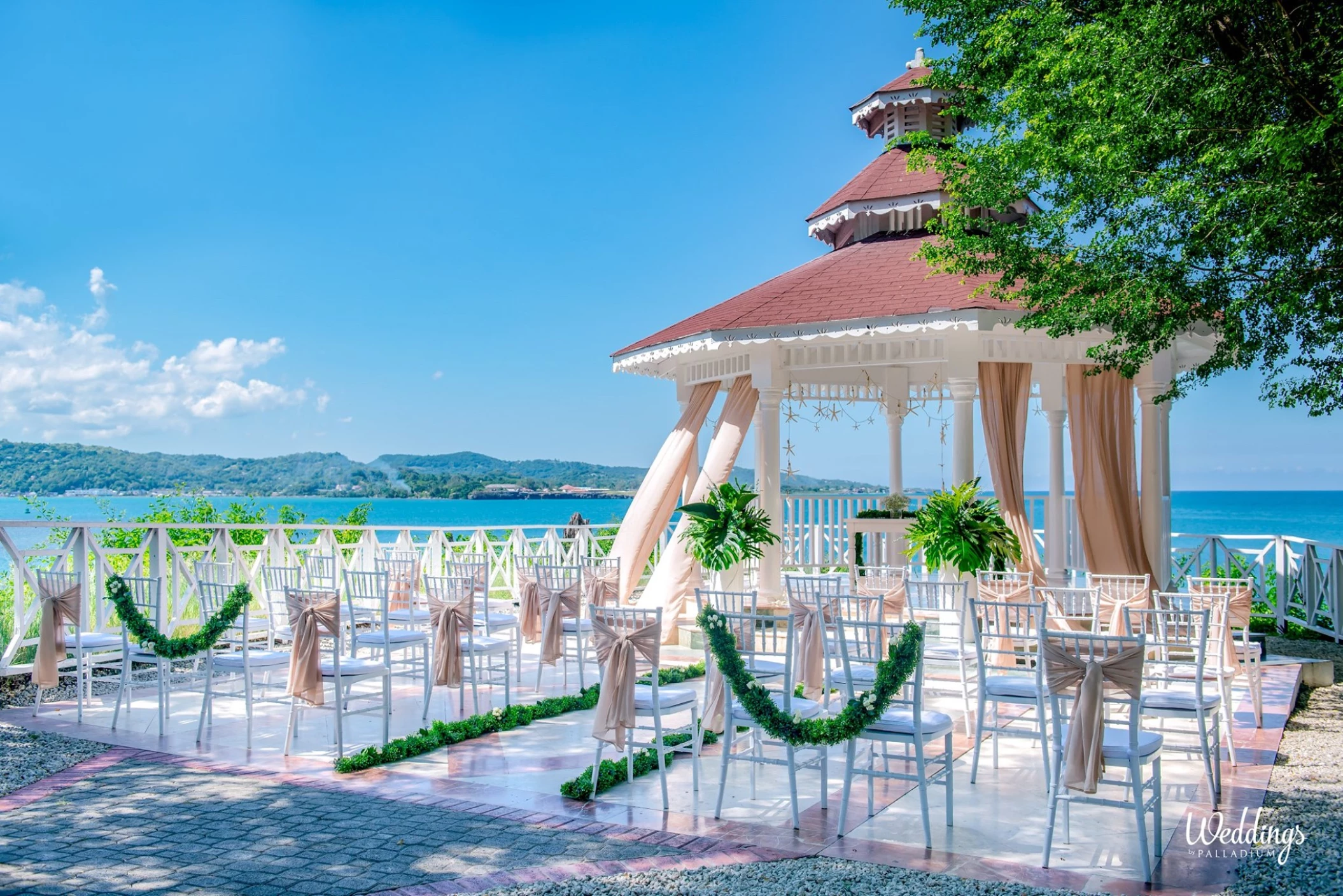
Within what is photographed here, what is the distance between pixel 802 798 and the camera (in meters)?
5.58

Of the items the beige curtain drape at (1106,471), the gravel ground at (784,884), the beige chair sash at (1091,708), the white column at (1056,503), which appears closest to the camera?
the gravel ground at (784,884)

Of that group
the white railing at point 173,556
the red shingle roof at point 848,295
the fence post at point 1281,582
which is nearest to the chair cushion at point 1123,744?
the red shingle roof at point 848,295

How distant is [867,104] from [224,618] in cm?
1116

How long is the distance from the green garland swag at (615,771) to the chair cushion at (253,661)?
8.85ft

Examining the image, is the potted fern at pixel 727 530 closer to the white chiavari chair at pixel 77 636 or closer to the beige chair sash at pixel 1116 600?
the beige chair sash at pixel 1116 600

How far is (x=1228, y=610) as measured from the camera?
22.4ft

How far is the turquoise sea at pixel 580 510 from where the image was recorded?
201 feet

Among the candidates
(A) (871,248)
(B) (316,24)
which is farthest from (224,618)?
(B) (316,24)

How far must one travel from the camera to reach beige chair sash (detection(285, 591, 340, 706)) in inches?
259

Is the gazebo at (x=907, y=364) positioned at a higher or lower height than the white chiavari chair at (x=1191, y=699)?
higher

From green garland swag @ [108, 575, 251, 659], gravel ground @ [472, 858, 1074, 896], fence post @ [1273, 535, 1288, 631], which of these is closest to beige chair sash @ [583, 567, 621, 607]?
green garland swag @ [108, 575, 251, 659]

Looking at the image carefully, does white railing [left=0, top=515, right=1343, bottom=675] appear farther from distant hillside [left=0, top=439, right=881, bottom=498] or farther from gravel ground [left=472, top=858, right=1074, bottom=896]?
distant hillside [left=0, top=439, right=881, bottom=498]

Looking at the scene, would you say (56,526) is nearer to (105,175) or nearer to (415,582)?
(415,582)

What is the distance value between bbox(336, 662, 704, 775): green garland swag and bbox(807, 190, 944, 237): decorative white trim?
6.70 meters
